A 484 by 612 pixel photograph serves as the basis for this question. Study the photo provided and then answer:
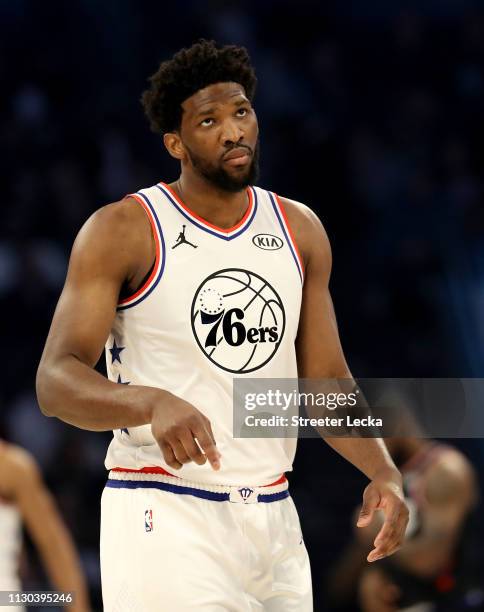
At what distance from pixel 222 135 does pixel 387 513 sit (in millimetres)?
1183

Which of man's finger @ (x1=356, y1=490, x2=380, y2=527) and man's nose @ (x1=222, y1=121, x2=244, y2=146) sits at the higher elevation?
man's nose @ (x1=222, y1=121, x2=244, y2=146)

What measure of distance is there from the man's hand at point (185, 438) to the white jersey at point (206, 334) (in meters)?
0.53

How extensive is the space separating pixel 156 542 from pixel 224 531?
0.19 m

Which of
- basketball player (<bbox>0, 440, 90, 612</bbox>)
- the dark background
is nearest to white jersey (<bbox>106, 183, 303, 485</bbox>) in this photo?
basketball player (<bbox>0, 440, 90, 612</bbox>)

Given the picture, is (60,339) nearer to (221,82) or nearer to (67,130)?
(221,82)

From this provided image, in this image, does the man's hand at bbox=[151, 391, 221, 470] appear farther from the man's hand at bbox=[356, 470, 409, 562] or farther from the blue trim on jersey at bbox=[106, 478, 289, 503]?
the man's hand at bbox=[356, 470, 409, 562]

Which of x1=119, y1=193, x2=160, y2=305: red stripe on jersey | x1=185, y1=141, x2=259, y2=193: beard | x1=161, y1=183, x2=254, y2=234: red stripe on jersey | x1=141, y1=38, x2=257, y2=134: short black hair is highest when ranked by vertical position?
x1=141, y1=38, x2=257, y2=134: short black hair

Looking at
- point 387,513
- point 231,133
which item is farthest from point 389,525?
point 231,133

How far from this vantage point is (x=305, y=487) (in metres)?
6.92

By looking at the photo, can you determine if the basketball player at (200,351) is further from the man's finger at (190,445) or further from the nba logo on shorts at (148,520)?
the man's finger at (190,445)

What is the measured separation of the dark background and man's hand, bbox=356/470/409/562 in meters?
3.66

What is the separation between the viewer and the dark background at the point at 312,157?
722cm

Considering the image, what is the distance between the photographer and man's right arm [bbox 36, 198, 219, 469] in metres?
2.88

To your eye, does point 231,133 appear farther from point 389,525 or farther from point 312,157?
point 312,157
